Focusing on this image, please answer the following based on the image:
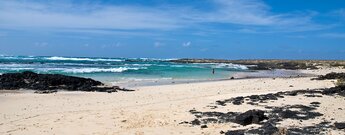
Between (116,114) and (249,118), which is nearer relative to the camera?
(249,118)

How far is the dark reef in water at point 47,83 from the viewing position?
22016 millimetres

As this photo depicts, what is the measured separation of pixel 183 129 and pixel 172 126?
0.48 m

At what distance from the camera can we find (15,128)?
10.8m

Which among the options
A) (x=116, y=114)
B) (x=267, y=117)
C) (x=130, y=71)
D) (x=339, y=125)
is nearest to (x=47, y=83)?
(x=116, y=114)

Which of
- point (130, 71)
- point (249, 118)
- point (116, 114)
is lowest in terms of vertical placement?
point (116, 114)

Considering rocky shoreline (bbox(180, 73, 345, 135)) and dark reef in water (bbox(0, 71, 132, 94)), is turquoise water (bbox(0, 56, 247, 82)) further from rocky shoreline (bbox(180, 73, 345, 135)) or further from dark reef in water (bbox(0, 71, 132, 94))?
rocky shoreline (bbox(180, 73, 345, 135))

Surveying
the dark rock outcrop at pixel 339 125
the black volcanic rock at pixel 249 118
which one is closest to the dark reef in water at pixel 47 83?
the black volcanic rock at pixel 249 118

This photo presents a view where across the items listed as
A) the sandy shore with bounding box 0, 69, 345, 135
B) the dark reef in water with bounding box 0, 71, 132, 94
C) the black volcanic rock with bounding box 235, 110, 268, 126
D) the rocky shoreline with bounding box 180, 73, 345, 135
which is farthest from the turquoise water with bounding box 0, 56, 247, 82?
the black volcanic rock with bounding box 235, 110, 268, 126

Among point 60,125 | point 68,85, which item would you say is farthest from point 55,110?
point 68,85

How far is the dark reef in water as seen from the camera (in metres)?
22.0

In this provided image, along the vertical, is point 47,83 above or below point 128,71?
above

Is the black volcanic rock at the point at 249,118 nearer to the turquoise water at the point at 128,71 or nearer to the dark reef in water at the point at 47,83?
the dark reef in water at the point at 47,83

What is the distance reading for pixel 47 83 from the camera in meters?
23.2

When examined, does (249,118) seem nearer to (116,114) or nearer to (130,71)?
(116,114)
